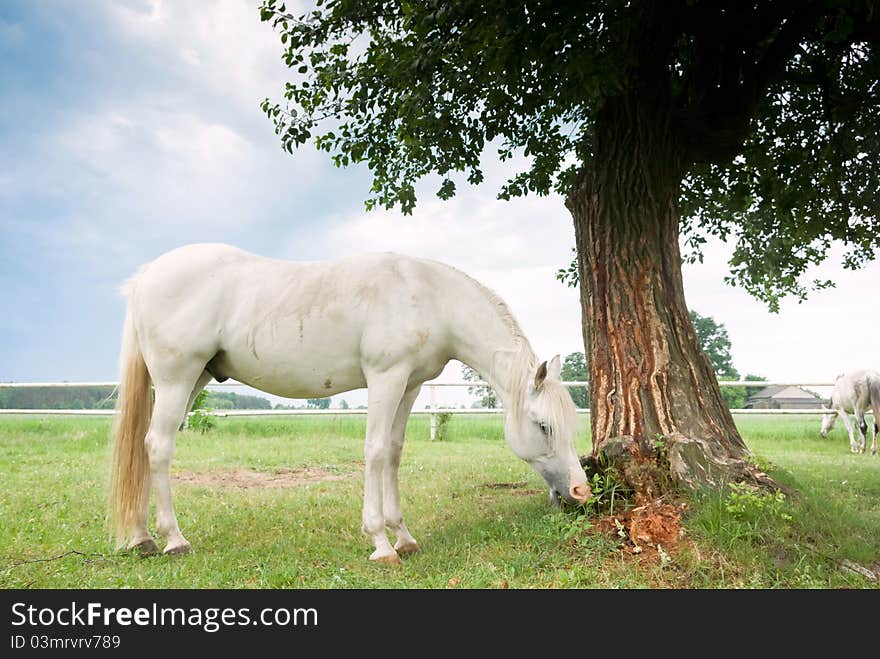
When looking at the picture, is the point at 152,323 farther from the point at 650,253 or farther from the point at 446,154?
the point at 446,154

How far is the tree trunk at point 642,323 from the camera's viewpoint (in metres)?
5.47

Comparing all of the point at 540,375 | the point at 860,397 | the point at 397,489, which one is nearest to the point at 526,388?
the point at 540,375

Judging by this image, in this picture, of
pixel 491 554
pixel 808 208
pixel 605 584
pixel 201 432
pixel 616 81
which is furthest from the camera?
pixel 201 432

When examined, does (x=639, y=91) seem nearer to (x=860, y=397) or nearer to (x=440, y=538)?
(x=440, y=538)

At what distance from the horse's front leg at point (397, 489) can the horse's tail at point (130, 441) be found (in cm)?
206

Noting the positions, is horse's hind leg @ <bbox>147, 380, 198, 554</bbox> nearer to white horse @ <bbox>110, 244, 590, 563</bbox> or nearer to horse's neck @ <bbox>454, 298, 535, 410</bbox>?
white horse @ <bbox>110, 244, 590, 563</bbox>

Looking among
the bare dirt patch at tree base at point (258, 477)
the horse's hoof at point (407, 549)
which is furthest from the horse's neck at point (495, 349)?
the bare dirt patch at tree base at point (258, 477)

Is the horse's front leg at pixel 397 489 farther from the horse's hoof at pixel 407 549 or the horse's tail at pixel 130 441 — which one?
the horse's tail at pixel 130 441

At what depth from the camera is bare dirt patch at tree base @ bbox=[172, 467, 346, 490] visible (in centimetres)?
895

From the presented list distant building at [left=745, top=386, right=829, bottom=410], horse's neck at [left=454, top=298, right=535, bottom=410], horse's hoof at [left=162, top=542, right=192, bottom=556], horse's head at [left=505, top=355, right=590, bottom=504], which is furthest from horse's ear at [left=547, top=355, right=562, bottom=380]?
distant building at [left=745, top=386, right=829, bottom=410]

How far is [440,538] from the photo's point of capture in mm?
5512

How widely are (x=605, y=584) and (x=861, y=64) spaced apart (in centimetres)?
837
